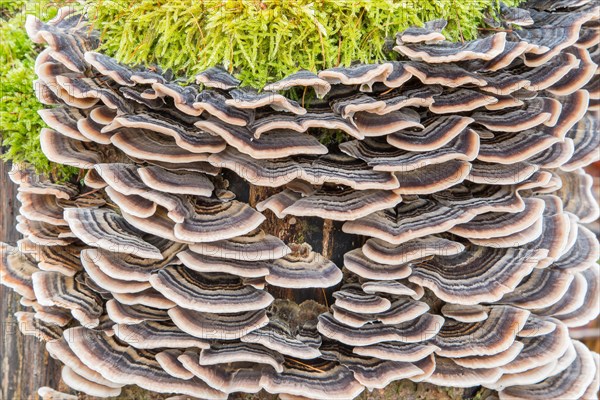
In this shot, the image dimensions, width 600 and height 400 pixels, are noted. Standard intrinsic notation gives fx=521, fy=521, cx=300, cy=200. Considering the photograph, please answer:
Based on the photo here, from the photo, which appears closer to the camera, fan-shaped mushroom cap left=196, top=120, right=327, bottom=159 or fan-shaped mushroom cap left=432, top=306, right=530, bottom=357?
fan-shaped mushroom cap left=196, top=120, right=327, bottom=159

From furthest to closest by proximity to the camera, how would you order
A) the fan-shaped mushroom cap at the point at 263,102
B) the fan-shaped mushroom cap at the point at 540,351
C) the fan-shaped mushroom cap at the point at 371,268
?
the fan-shaped mushroom cap at the point at 540,351 → the fan-shaped mushroom cap at the point at 371,268 → the fan-shaped mushroom cap at the point at 263,102

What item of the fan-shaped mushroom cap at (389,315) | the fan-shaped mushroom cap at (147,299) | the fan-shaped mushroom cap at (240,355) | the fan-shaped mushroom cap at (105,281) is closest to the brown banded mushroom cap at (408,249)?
the fan-shaped mushroom cap at (389,315)

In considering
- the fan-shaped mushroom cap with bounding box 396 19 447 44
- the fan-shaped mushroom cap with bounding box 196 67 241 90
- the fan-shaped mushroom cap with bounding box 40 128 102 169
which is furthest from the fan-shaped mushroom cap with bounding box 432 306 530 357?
the fan-shaped mushroom cap with bounding box 40 128 102 169

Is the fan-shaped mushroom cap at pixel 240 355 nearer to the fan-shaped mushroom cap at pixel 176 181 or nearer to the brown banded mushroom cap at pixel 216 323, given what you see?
the brown banded mushroom cap at pixel 216 323

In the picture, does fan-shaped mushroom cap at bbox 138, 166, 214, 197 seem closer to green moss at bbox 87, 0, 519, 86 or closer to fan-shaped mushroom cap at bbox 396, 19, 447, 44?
green moss at bbox 87, 0, 519, 86

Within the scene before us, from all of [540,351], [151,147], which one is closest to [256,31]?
[151,147]

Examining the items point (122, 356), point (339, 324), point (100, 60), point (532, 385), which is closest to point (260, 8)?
point (100, 60)
